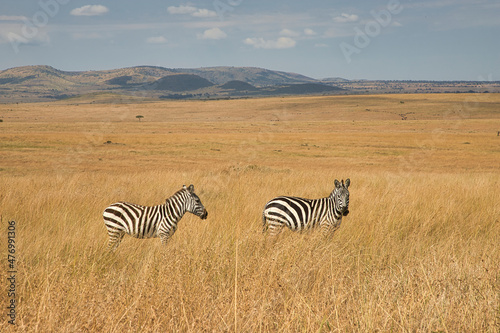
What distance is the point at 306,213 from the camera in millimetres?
6570

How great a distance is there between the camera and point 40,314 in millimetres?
3248

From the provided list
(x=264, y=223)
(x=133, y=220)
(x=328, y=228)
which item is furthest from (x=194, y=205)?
(x=328, y=228)

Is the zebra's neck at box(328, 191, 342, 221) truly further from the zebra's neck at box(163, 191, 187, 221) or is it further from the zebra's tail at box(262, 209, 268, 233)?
the zebra's neck at box(163, 191, 187, 221)

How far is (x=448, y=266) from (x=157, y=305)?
10.8 ft

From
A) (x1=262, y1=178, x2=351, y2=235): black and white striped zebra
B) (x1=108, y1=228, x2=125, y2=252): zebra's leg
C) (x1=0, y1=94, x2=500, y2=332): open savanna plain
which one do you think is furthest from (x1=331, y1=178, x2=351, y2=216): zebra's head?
(x1=108, y1=228, x2=125, y2=252): zebra's leg

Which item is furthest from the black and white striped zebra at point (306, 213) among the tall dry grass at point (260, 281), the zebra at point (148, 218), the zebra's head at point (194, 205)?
the zebra at point (148, 218)

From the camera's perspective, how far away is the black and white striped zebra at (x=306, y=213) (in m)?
6.36

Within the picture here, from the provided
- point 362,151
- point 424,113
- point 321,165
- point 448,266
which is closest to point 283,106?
point 424,113

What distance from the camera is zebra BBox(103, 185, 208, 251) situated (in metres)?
6.24

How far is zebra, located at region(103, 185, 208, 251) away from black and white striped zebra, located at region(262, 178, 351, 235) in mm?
1106

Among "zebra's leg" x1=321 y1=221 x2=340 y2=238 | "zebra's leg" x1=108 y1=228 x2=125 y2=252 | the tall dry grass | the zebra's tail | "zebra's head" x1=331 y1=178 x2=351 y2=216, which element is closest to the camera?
the tall dry grass

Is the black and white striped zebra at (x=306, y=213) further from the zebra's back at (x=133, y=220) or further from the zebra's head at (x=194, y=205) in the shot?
the zebra's back at (x=133, y=220)

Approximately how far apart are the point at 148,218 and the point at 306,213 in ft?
7.99

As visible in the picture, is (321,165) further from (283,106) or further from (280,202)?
(283,106)
